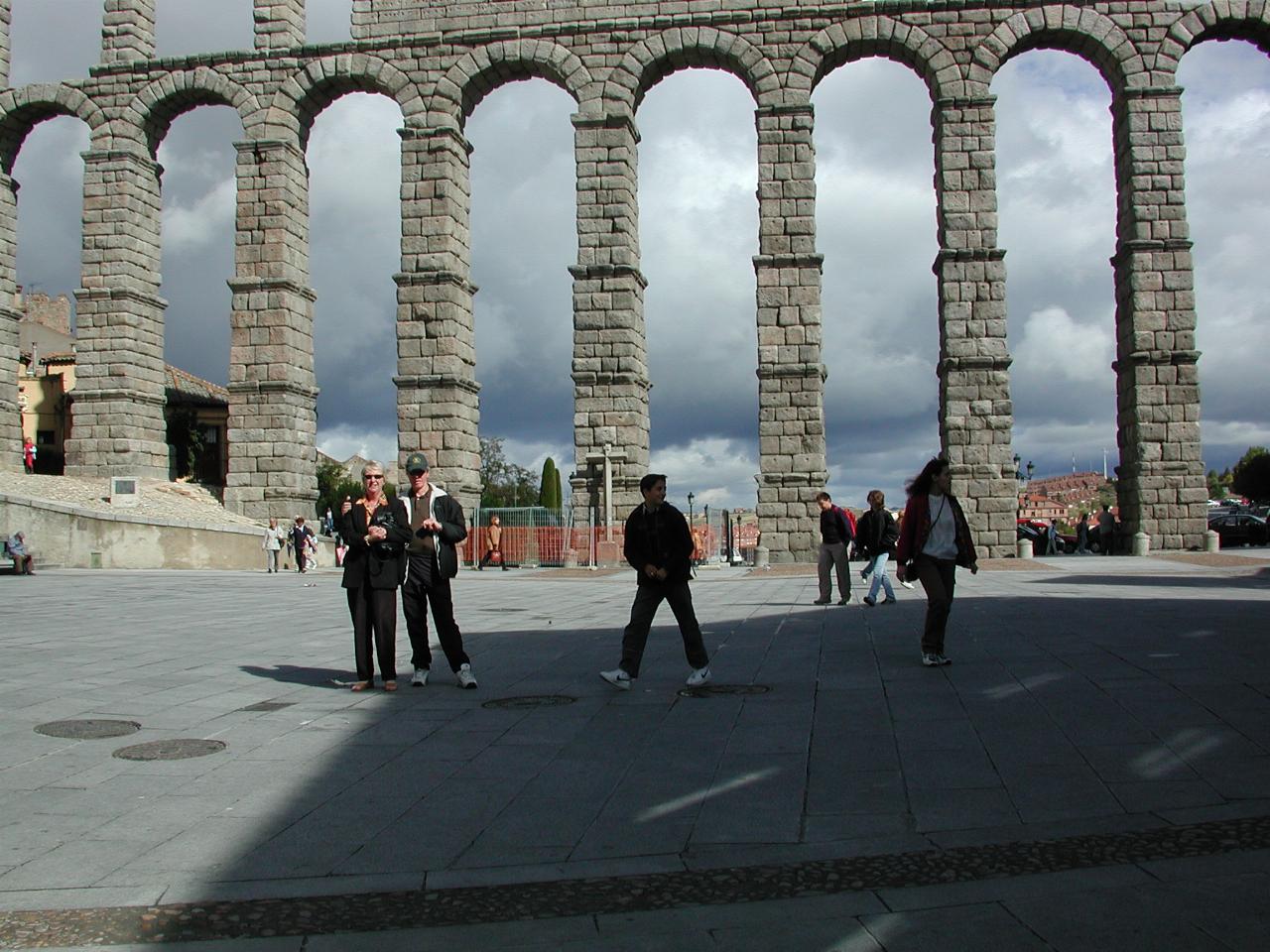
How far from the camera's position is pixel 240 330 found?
29.6m

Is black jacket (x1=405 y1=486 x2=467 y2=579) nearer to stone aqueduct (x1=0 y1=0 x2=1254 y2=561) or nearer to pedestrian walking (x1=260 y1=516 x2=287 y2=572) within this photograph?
stone aqueduct (x1=0 y1=0 x2=1254 y2=561)

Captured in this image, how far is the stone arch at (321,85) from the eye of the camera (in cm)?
2970

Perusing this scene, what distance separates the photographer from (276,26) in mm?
30500

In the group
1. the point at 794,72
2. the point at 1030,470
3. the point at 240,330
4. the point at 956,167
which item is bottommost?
the point at 1030,470

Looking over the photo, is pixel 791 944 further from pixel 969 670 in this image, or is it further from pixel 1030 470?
pixel 1030 470

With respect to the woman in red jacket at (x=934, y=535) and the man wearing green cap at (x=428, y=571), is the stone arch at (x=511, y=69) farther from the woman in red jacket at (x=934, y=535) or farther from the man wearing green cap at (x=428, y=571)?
the man wearing green cap at (x=428, y=571)

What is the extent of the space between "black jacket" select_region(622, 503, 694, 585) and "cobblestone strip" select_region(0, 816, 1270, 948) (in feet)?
13.5

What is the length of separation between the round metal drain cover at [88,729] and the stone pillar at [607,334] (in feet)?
67.0

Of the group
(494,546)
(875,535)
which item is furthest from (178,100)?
(875,535)

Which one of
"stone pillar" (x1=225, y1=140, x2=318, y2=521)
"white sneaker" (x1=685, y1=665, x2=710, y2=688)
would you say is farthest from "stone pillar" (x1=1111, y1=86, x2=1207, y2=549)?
"white sneaker" (x1=685, y1=665, x2=710, y2=688)

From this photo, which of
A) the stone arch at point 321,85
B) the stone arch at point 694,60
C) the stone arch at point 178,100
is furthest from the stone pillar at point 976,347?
the stone arch at point 178,100

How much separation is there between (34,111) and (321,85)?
9.01m

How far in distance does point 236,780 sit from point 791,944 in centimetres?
341

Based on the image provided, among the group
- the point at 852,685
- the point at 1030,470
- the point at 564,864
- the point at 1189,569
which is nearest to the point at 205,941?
the point at 564,864
